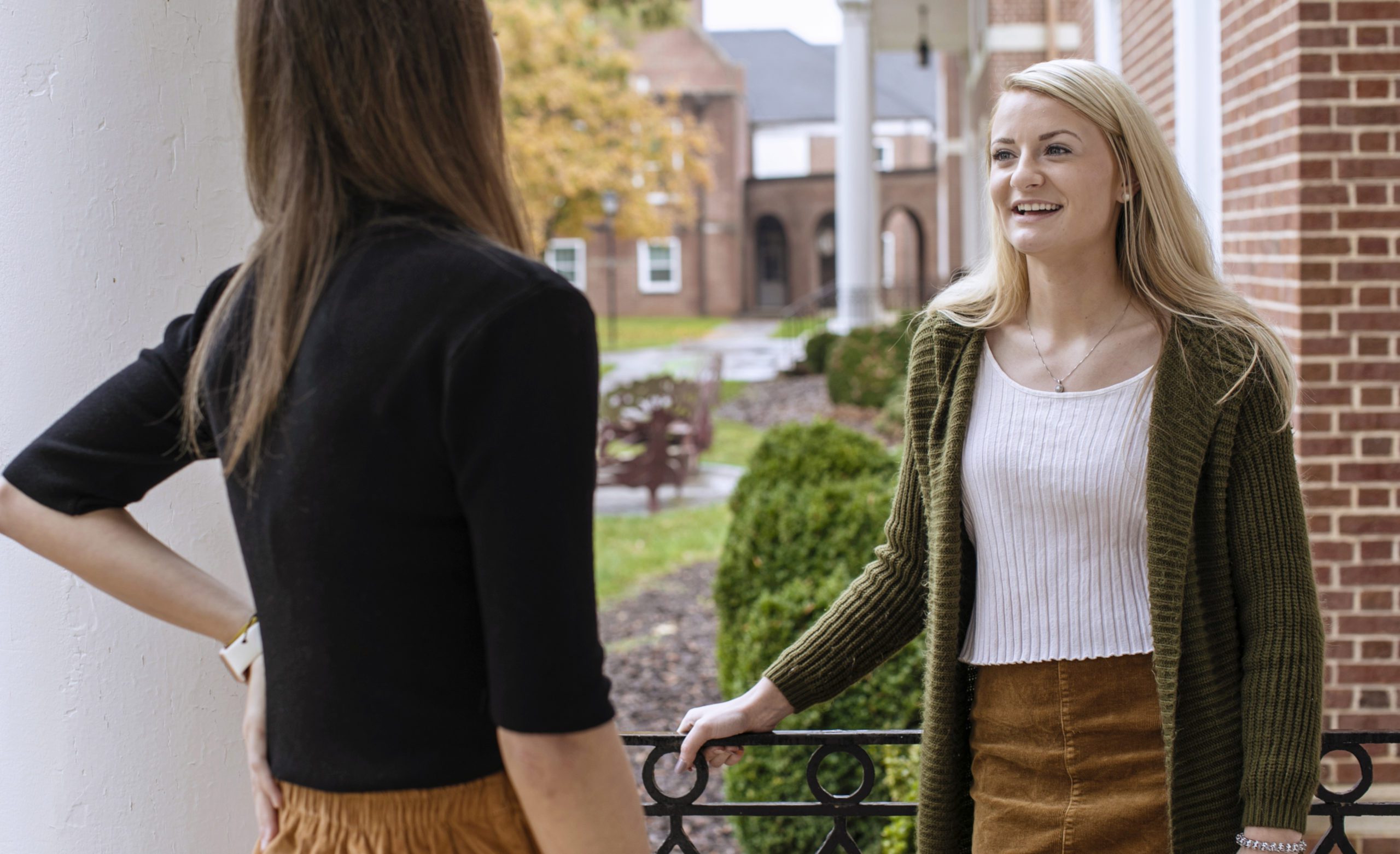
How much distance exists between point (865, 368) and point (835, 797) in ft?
46.4

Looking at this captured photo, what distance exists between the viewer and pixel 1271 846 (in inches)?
75.6

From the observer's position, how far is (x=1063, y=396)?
2098 mm

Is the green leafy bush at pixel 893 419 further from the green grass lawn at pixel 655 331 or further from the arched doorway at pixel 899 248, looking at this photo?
the arched doorway at pixel 899 248

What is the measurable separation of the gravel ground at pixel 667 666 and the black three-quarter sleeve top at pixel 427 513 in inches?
182

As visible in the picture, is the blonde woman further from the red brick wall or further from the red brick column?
the red brick wall

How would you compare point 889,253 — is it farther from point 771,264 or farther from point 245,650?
point 245,650

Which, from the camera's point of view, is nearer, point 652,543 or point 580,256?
point 652,543

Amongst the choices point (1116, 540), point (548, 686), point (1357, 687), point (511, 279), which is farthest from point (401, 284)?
point (1357, 687)

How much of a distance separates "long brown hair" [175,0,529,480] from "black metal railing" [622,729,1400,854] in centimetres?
116

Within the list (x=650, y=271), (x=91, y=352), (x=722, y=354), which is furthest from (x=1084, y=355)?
(x=650, y=271)

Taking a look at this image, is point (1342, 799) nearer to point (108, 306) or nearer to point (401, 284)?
point (401, 284)

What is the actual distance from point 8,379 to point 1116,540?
1756 mm

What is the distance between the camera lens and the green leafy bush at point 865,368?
→ 52.4 ft

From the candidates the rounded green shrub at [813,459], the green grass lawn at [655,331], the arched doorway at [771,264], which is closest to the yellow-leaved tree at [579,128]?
the green grass lawn at [655,331]
